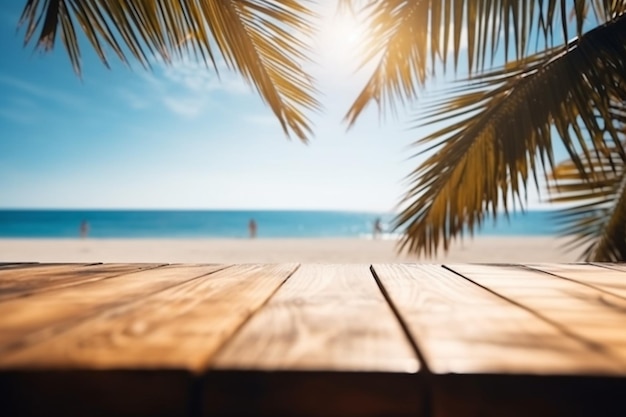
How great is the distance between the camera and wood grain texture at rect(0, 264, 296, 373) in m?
0.48

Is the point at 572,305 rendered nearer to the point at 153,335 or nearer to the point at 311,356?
the point at 311,356

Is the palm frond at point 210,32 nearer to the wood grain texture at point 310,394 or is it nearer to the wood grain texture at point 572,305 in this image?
the wood grain texture at point 572,305

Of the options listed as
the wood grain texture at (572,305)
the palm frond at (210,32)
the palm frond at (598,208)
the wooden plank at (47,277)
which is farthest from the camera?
the palm frond at (598,208)

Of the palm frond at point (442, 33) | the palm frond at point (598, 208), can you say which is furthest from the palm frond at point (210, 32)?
Answer: the palm frond at point (598, 208)

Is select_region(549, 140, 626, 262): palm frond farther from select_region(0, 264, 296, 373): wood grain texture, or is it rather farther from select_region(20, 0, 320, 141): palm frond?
select_region(0, 264, 296, 373): wood grain texture

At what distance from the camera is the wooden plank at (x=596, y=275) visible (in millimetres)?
1018

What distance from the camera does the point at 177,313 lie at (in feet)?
2.32

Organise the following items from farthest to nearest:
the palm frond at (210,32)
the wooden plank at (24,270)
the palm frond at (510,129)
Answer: the palm frond at (510,129) → the palm frond at (210,32) → the wooden plank at (24,270)

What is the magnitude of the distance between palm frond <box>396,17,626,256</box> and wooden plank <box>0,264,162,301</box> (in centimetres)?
156

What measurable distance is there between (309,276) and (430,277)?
13.3 inches

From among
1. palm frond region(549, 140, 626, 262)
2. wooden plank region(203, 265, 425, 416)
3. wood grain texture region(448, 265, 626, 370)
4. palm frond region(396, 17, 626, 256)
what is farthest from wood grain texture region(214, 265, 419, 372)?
palm frond region(549, 140, 626, 262)

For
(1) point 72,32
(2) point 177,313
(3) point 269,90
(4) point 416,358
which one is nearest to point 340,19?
(3) point 269,90

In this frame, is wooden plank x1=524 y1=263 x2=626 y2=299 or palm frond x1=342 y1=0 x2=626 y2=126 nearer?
wooden plank x1=524 y1=263 x2=626 y2=299

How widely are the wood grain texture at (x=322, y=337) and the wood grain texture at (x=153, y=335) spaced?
0.12 feet
